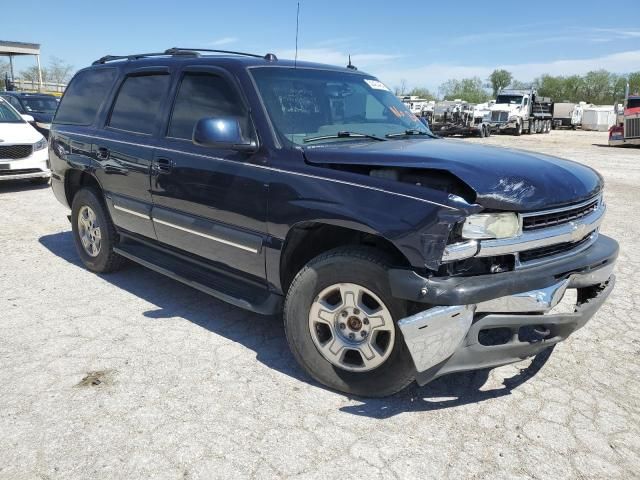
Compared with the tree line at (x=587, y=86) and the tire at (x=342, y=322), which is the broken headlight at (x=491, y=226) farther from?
the tree line at (x=587, y=86)

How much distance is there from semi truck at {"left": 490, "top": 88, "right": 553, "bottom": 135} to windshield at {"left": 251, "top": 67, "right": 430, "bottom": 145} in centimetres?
3137

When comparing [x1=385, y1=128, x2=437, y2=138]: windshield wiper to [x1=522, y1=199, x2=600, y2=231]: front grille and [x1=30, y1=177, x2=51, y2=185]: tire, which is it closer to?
[x1=522, y1=199, x2=600, y2=231]: front grille

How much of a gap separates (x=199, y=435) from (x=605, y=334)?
10.1 ft

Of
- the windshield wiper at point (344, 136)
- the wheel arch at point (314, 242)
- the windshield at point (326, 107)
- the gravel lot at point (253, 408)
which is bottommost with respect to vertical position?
the gravel lot at point (253, 408)

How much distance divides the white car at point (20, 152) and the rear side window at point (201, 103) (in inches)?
251

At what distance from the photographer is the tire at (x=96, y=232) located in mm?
4848

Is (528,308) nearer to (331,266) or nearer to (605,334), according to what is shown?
(331,266)

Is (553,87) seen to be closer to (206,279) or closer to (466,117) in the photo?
(466,117)

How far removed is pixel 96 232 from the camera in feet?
16.5

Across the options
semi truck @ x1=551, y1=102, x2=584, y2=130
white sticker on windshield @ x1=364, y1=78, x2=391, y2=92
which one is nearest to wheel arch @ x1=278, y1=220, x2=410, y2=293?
white sticker on windshield @ x1=364, y1=78, x2=391, y2=92

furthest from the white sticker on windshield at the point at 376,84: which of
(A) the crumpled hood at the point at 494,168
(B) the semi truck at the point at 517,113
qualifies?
(B) the semi truck at the point at 517,113

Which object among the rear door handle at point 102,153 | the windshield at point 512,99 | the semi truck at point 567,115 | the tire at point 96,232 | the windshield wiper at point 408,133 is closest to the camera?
the windshield wiper at point 408,133

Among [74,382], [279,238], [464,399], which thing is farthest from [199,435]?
[464,399]

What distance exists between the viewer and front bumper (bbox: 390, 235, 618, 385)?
249 cm
